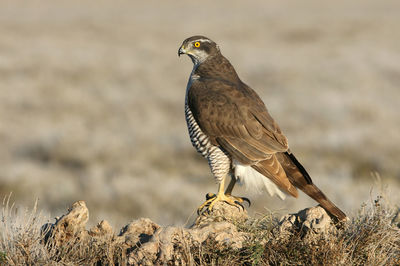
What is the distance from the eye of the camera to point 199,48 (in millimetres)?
6453

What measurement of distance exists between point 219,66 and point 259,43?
2506 cm

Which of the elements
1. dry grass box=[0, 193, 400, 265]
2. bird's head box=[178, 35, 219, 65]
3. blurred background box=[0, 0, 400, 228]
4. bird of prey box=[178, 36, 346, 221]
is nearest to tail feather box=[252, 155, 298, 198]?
bird of prey box=[178, 36, 346, 221]

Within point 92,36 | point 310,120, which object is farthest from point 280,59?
point 92,36

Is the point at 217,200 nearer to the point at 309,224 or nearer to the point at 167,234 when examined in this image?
the point at 309,224

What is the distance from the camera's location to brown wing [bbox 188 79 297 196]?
5.54m

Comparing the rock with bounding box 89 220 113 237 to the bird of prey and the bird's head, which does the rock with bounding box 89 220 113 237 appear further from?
the bird's head

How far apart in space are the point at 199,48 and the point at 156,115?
1028 centimetres

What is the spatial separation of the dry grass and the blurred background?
0.57 metres

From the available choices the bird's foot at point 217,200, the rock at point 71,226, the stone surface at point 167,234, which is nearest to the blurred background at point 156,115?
the stone surface at point 167,234

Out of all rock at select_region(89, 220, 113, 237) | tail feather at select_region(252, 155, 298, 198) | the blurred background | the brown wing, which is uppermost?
the blurred background

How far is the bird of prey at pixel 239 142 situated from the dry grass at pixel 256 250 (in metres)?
0.84

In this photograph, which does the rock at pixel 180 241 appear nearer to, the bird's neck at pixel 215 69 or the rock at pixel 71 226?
the rock at pixel 71 226

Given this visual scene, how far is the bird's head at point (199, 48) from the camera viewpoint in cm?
642

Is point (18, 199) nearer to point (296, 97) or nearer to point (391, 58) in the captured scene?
point (296, 97)
